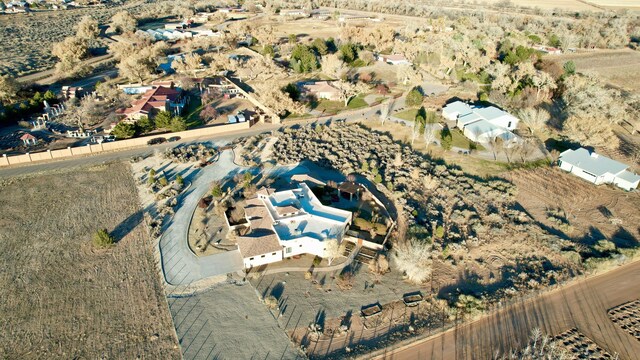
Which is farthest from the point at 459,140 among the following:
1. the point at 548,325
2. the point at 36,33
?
the point at 36,33

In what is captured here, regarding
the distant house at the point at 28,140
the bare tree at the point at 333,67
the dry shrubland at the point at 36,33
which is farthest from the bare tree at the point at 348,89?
the dry shrubland at the point at 36,33

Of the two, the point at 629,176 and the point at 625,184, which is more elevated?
the point at 629,176

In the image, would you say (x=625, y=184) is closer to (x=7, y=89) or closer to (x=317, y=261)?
(x=317, y=261)

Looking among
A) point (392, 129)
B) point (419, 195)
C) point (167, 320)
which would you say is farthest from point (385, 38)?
point (167, 320)

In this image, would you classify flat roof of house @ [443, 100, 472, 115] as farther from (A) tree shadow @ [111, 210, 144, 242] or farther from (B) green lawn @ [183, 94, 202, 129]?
(A) tree shadow @ [111, 210, 144, 242]

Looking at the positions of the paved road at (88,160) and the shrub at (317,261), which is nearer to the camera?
the shrub at (317,261)

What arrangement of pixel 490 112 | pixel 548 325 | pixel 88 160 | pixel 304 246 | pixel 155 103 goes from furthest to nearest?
pixel 155 103 → pixel 490 112 → pixel 88 160 → pixel 304 246 → pixel 548 325

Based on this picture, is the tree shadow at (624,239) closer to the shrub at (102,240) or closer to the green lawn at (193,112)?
the shrub at (102,240)
